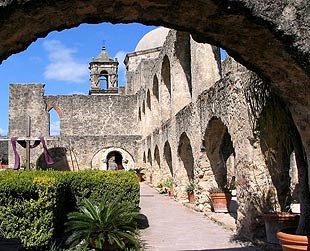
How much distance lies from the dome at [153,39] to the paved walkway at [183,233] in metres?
27.9

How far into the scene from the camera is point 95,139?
2469 centimetres

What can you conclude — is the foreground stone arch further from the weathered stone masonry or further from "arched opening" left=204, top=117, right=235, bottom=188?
"arched opening" left=204, top=117, right=235, bottom=188

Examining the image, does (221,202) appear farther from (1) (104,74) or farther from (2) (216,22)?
(1) (104,74)

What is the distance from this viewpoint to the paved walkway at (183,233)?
20.2ft

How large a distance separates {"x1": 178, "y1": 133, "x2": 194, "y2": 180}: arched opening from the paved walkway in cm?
252

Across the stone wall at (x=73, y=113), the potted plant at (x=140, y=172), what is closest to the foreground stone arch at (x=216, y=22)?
the potted plant at (x=140, y=172)

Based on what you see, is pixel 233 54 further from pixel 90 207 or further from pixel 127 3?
pixel 90 207

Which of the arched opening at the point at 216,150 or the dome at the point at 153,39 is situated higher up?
the dome at the point at 153,39

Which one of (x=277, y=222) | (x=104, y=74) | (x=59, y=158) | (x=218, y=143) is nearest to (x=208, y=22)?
(x=277, y=222)

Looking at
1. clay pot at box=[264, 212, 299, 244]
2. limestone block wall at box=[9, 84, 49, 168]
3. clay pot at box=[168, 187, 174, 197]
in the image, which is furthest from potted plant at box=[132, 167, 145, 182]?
clay pot at box=[264, 212, 299, 244]

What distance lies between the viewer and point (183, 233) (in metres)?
7.33

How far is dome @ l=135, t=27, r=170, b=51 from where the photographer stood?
3700 cm

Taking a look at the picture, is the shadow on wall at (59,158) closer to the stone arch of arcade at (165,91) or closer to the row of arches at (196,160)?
the row of arches at (196,160)

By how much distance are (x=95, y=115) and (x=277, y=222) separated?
914 inches
